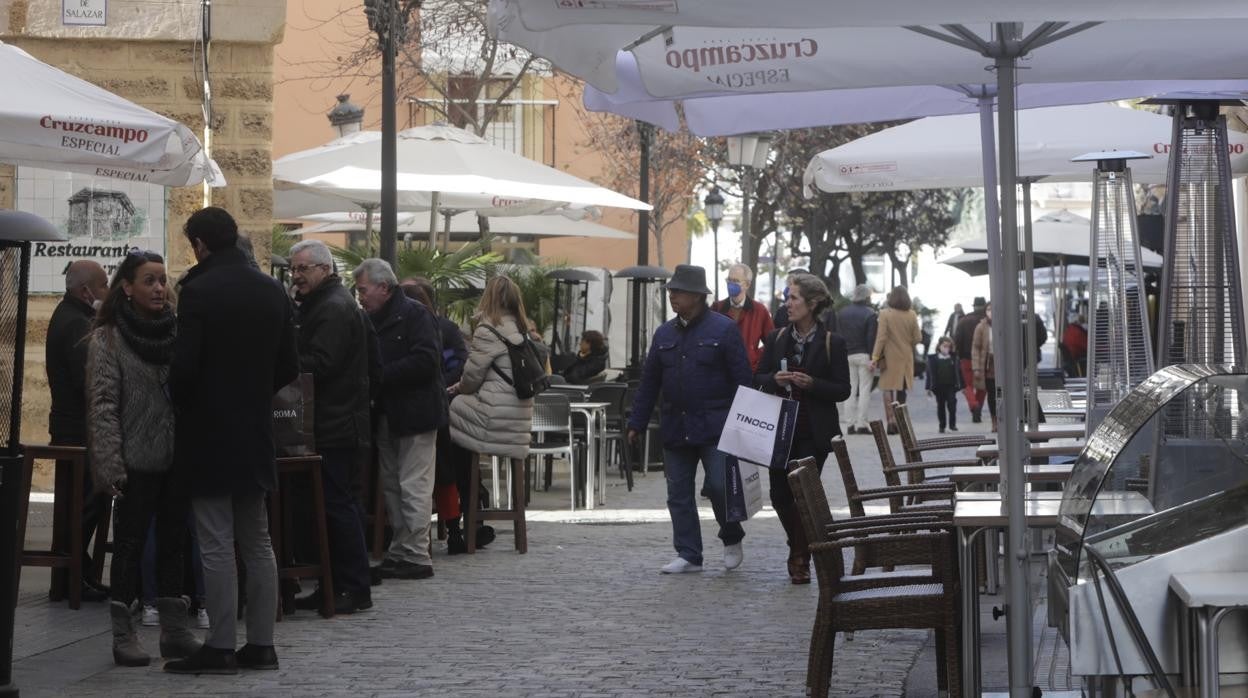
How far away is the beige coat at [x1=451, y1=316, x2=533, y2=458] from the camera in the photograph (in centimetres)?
1211

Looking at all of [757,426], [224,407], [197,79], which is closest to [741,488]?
[757,426]

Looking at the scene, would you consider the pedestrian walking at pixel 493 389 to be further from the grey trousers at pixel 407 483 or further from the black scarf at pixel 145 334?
the black scarf at pixel 145 334

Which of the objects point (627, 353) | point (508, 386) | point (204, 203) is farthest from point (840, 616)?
point (627, 353)

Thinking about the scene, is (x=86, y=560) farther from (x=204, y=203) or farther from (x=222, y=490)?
(x=204, y=203)

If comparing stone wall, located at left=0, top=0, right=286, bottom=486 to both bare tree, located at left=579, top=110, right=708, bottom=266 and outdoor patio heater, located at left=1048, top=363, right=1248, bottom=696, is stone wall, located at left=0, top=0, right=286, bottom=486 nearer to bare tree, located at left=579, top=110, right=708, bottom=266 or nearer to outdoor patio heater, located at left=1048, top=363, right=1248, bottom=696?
outdoor patio heater, located at left=1048, top=363, right=1248, bottom=696

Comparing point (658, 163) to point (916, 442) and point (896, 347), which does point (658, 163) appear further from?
point (916, 442)

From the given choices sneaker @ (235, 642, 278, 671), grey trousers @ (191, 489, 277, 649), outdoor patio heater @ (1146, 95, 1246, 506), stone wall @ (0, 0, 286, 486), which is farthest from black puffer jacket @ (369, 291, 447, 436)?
outdoor patio heater @ (1146, 95, 1246, 506)

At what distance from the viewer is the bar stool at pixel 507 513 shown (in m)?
12.3

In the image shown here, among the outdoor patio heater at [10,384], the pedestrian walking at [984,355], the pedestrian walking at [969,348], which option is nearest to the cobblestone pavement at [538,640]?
the outdoor patio heater at [10,384]

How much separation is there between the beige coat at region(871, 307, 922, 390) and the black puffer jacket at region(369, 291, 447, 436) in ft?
43.1

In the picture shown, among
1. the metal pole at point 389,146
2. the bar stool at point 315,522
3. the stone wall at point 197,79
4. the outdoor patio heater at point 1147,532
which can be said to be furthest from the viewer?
the stone wall at point 197,79

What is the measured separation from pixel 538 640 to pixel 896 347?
49.3ft

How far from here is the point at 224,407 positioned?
7.83 m

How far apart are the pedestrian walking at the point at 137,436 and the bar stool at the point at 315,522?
1058 millimetres
